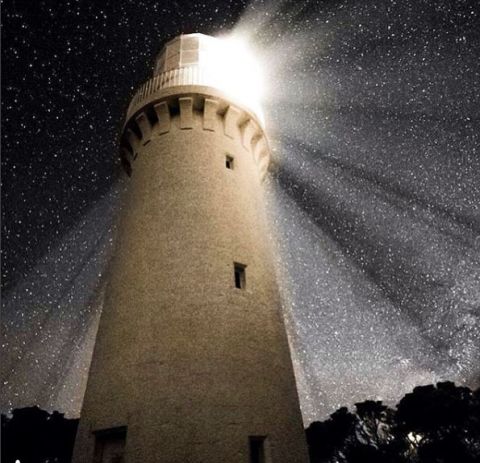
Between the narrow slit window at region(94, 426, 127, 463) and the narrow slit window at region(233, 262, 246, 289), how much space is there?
12.3 feet

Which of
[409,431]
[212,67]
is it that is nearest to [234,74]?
[212,67]

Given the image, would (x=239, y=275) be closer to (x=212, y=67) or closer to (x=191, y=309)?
(x=191, y=309)

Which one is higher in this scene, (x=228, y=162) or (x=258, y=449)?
(x=228, y=162)

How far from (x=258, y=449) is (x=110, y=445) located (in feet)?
9.12

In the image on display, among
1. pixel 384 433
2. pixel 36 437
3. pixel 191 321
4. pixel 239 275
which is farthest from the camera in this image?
pixel 384 433

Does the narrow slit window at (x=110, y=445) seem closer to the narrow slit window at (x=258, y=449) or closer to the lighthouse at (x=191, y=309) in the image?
the lighthouse at (x=191, y=309)

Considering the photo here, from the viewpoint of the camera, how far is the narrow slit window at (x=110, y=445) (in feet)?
25.9

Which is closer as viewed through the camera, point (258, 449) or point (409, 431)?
point (258, 449)

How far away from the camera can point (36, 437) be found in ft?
102

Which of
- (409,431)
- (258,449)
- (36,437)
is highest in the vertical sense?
(36,437)

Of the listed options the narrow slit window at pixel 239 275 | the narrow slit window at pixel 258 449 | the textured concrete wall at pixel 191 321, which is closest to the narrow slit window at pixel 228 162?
the textured concrete wall at pixel 191 321

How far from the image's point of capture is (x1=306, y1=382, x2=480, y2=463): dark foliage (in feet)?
92.2

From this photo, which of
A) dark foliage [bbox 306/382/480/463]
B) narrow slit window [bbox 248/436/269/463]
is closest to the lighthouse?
narrow slit window [bbox 248/436/269/463]

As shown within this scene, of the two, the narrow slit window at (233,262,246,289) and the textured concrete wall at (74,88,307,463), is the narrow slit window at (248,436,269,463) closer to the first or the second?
the textured concrete wall at (74,88,307,463)
